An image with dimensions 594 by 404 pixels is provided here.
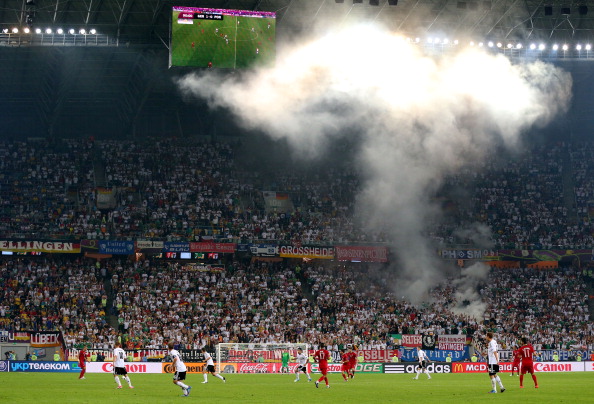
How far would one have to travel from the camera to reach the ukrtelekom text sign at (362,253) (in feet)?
216

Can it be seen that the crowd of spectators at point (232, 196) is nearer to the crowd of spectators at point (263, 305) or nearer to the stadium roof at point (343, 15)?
the crowd of spectators at point (263, 305)

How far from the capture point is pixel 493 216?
70625mm

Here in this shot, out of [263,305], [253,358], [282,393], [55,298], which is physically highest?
[55,298]

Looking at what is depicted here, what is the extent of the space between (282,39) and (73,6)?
1369 centimetres

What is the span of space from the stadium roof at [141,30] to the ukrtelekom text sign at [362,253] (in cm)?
1746

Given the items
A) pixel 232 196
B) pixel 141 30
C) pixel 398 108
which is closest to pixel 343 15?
pixel 398 108

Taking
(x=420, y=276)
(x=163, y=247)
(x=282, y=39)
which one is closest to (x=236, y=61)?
(x=282, y=39)

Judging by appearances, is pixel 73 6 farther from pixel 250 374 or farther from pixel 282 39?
pixel 250 374

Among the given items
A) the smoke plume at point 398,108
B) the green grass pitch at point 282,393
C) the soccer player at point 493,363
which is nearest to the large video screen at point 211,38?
the smoke plume at point 398,108

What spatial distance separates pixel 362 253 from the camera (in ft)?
217

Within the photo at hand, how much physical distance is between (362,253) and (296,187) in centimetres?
964

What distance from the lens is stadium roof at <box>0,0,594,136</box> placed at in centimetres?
5428

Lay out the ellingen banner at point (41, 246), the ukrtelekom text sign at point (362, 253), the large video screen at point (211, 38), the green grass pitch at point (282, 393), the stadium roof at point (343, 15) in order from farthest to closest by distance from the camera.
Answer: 1. the ukrtelekom text sign at point (362, 253)
2. the ellingen banner at point (41, 246)
3. the stadium roof at point (343, 15)
4. the large video screen at point (211, 38)
5. the green grass pitch at point (282, 393)

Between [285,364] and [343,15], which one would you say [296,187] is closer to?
[343,15]
